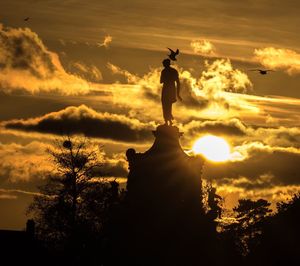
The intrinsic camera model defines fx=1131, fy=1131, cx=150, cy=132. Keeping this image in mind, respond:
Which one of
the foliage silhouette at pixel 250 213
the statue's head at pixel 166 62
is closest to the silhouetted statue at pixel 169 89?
the statue's head at pixel 166 62

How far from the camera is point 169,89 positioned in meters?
44.1

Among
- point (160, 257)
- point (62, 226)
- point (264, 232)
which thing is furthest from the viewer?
point (264, 232)

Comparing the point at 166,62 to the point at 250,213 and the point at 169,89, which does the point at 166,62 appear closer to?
the point at 169,89

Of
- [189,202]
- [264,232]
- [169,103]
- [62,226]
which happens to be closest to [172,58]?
[169,103]

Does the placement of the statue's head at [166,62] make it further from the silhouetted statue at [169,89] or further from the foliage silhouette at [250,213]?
the foliage silhouette at [250,213]

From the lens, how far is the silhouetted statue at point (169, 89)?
4397 cm

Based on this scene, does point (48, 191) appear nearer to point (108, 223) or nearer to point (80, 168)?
point (80, 168)

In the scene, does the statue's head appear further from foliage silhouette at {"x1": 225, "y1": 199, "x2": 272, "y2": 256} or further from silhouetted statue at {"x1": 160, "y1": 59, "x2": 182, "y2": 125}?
foliage silhouette at {"x1": 225, "y1": 199, "x2": 272, "y2": 256}

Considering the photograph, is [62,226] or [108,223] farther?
[62,226]

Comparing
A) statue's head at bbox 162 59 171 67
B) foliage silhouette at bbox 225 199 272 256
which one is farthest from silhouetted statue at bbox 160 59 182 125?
foliage silhouette at bbox 225 199 272 256

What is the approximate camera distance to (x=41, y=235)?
69.9m

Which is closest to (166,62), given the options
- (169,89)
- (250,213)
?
(169,89)

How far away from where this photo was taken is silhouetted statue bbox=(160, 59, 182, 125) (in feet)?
144

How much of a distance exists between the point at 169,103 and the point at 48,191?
2776 cm
